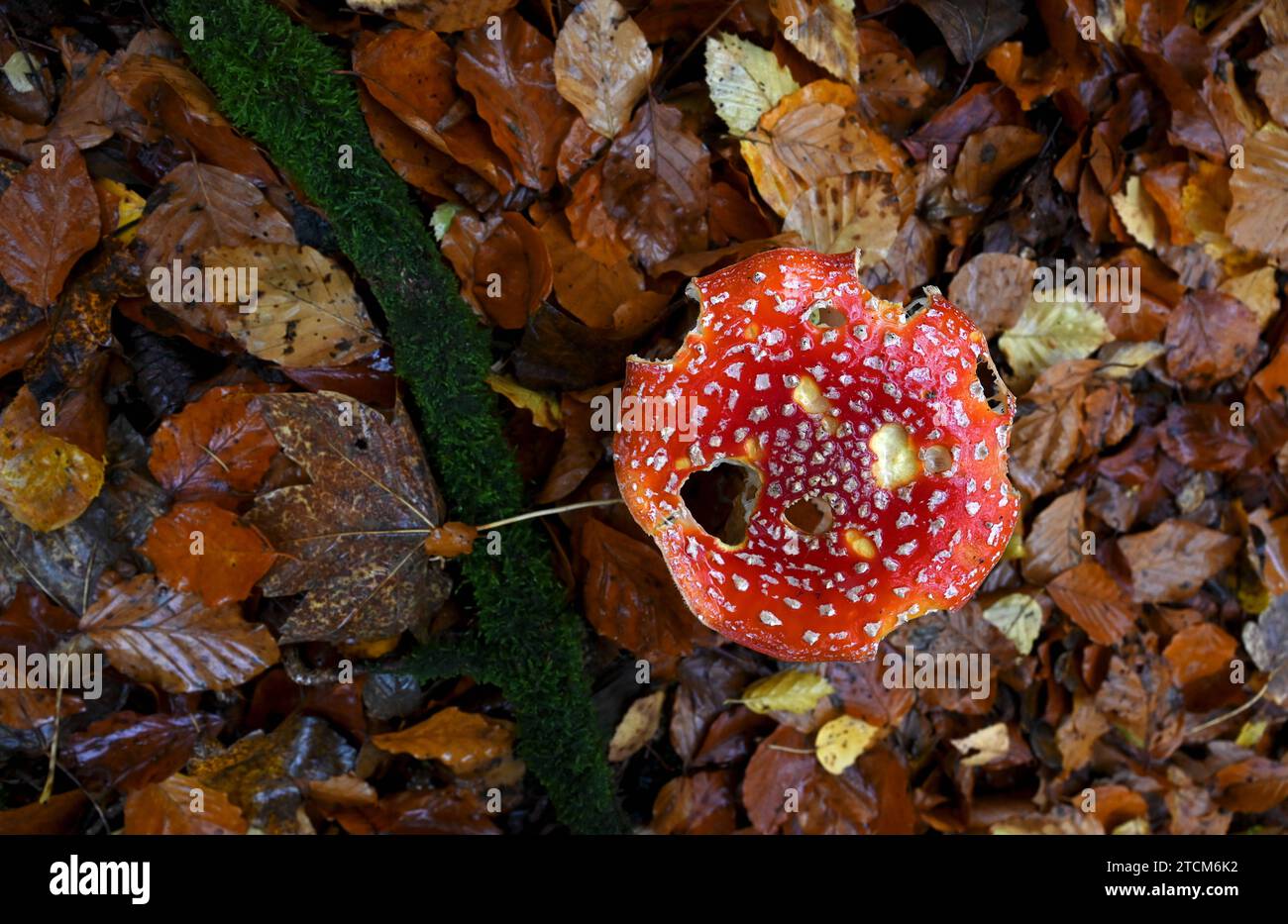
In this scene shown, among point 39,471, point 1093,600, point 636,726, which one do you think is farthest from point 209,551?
point 1093,600

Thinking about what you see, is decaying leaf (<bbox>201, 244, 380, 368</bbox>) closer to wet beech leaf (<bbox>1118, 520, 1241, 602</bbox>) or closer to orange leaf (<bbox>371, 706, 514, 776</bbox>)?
orange leaf (<bbox>371, 706, 514, 776</bbox>)

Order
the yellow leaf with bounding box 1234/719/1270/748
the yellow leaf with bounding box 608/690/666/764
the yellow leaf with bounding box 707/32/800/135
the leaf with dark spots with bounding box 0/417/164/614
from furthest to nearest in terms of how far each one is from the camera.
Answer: the yellow leaf with bounding box 1234/719/1270/748
the yellow leaf with bounding box 608/690/666/764
the yellow leaf with bounding box 707/32/800/135
the leaf with dark spots with bounding box 0/417/164/614

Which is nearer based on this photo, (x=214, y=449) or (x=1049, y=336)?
(x=214, y=449)

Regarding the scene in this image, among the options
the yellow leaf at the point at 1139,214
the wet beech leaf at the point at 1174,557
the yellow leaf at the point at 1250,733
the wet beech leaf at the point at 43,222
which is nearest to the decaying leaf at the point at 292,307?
the wet beech leaf at the point at 43,222

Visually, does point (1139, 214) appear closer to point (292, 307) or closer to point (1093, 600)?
point (1093, 600)

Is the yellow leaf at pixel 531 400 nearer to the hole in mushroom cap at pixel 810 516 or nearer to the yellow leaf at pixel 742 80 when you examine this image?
the hole in mushroom cap at pixel 810 516

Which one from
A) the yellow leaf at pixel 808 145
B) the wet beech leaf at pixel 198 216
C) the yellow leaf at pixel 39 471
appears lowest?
the yellow leaf at pixel 39 471

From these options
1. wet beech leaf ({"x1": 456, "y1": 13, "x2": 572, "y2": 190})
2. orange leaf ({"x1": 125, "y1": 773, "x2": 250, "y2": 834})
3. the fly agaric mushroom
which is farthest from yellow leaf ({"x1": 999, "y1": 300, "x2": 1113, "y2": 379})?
orange leaf ({"x1": 125, "y1": 773, "x2": 250, "y2": 834})
